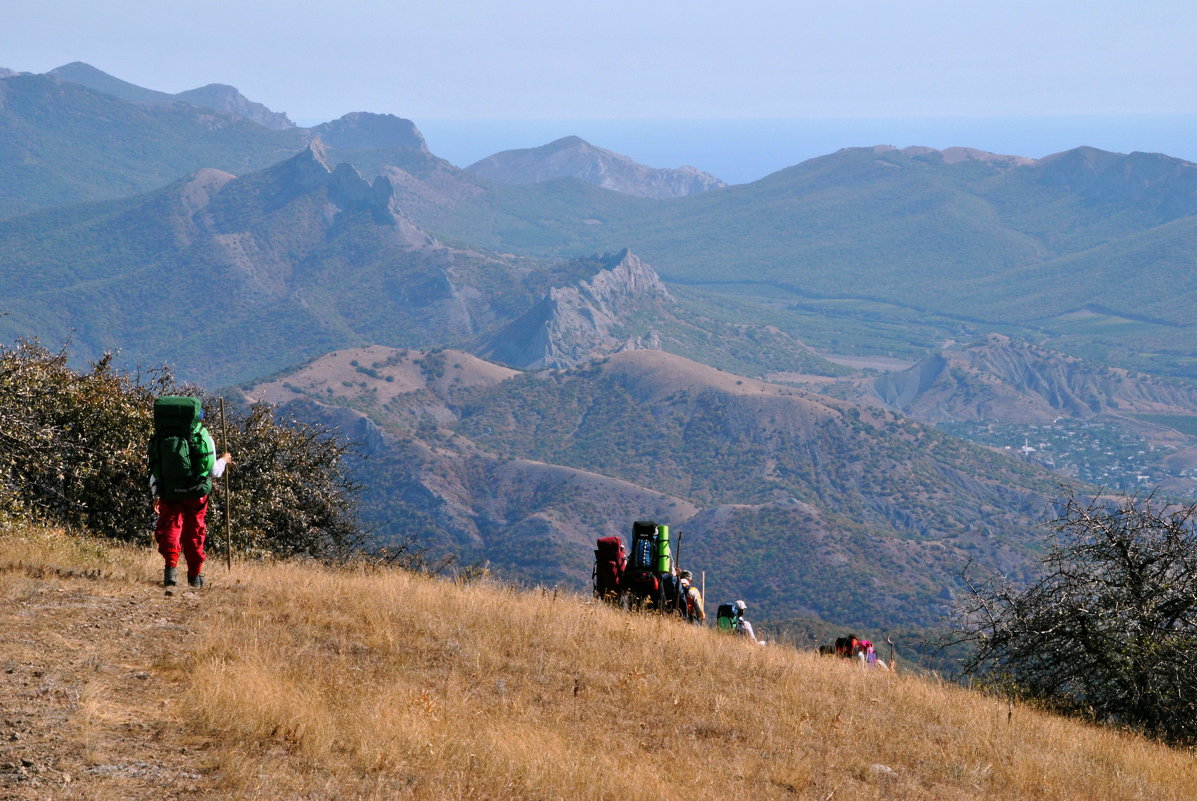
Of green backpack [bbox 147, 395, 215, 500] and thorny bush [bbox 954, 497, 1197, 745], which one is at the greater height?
green backpack [bbox 147, 395, 215, 500]

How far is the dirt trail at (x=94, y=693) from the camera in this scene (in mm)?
7293

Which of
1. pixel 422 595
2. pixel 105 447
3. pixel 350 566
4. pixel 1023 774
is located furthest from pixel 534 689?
pixel 105 447

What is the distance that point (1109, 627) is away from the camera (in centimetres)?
1419

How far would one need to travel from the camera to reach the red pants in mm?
11867

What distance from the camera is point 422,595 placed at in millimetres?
13258

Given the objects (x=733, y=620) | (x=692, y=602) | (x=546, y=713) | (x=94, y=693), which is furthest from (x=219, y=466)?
(x=733, y=620)

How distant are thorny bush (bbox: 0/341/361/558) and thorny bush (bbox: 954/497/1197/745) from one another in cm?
1080

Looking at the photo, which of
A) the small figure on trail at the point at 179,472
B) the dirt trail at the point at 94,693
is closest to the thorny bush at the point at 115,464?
the small figure on trail at the point at 179,472

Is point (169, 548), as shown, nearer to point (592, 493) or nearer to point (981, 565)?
point (981, 565)

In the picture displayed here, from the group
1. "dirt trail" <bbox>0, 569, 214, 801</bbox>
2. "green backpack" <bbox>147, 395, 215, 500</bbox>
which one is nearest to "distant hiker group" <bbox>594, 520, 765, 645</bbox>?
"green backpack" <bbox>147, 395, 215, 500</bbox>

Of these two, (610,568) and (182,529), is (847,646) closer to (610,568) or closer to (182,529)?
(610,568)

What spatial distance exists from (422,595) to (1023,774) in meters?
6.85

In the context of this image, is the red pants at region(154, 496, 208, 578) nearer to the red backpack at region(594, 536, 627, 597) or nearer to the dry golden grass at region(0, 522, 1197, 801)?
the dry golden grass at region(0, 522, 1197, 801)

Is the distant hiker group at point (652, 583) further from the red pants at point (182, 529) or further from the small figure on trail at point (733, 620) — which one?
the red pants at point (182, 529)
